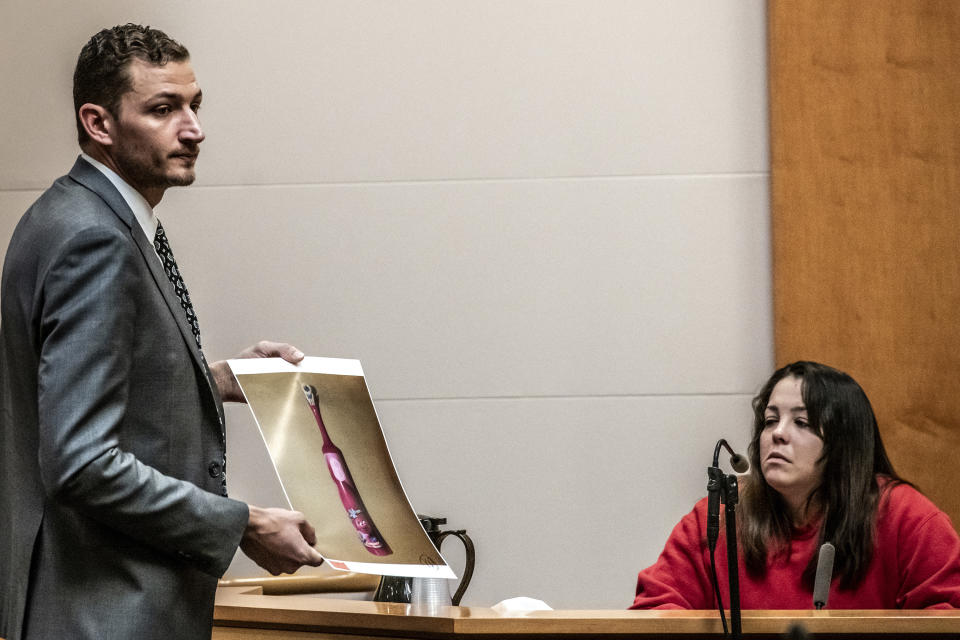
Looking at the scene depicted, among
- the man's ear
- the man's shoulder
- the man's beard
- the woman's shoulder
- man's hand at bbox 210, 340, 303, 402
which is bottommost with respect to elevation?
the woman's shoulder

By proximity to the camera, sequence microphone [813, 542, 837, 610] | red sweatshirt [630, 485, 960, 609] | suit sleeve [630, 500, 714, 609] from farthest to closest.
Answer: suit sleeve [630, 500, 714, 609], red sweatshirt [630, 485, 960, 609], microphone [813, 542, 837, 610]

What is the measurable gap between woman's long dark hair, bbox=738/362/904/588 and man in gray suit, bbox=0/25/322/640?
4.84ft

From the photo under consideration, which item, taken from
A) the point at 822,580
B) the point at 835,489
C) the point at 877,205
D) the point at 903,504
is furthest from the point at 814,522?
the point at 877,205

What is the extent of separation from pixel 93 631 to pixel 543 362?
2144mm

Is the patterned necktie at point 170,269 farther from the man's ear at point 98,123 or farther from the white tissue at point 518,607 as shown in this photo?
the white tissue at point 518,607

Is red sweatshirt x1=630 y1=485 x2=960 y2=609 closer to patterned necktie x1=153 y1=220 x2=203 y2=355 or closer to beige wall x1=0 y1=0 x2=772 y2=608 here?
beige wall x1=0 y1=0 x2=772 y2=608

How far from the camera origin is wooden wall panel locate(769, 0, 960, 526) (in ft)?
10.5

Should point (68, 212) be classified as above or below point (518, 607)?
above

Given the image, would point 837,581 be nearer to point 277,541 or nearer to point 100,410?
point 277,541

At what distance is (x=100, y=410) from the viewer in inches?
51.8

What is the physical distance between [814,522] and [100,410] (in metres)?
1.85

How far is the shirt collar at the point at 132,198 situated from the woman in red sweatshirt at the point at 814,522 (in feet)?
4.83

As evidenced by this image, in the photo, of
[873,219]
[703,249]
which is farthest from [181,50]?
[873,219]

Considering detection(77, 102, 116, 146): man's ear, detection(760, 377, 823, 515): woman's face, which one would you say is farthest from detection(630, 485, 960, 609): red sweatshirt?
detection(77, 102, 116, 146): man's ear
